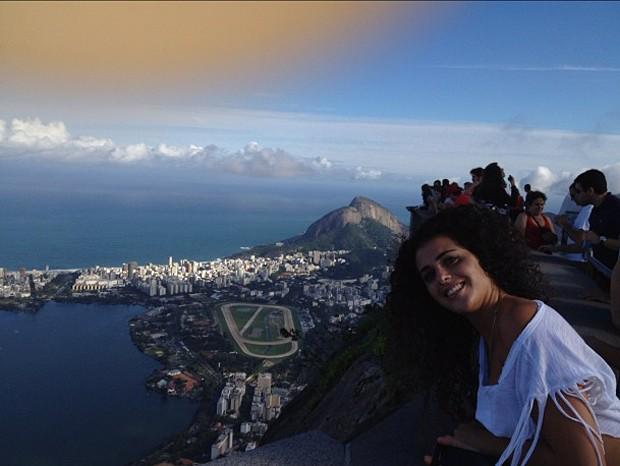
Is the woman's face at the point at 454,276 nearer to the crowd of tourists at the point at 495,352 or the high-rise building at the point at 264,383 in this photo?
the crowd of tourists at the point at 495,352

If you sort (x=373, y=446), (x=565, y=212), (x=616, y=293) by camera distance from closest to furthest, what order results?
(x=373, y=446) → (x=616, y=293) → (x=565, y=212)

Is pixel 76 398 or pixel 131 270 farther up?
pixel 76 398

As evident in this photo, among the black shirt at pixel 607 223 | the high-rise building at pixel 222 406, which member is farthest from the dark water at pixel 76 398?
the black shirt at pixel 607 223

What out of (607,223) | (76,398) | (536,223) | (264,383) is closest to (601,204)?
(607,223)

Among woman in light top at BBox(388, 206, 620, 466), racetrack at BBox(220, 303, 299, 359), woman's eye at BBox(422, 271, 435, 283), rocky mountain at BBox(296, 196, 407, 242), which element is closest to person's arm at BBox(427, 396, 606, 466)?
woman in light top at BBox(388, 206, 620, 466)

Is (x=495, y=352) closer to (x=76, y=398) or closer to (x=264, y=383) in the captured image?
(x=264, y=383)

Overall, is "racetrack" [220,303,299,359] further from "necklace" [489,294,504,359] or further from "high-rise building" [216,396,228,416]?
"necklace" [489,294,504,359]
